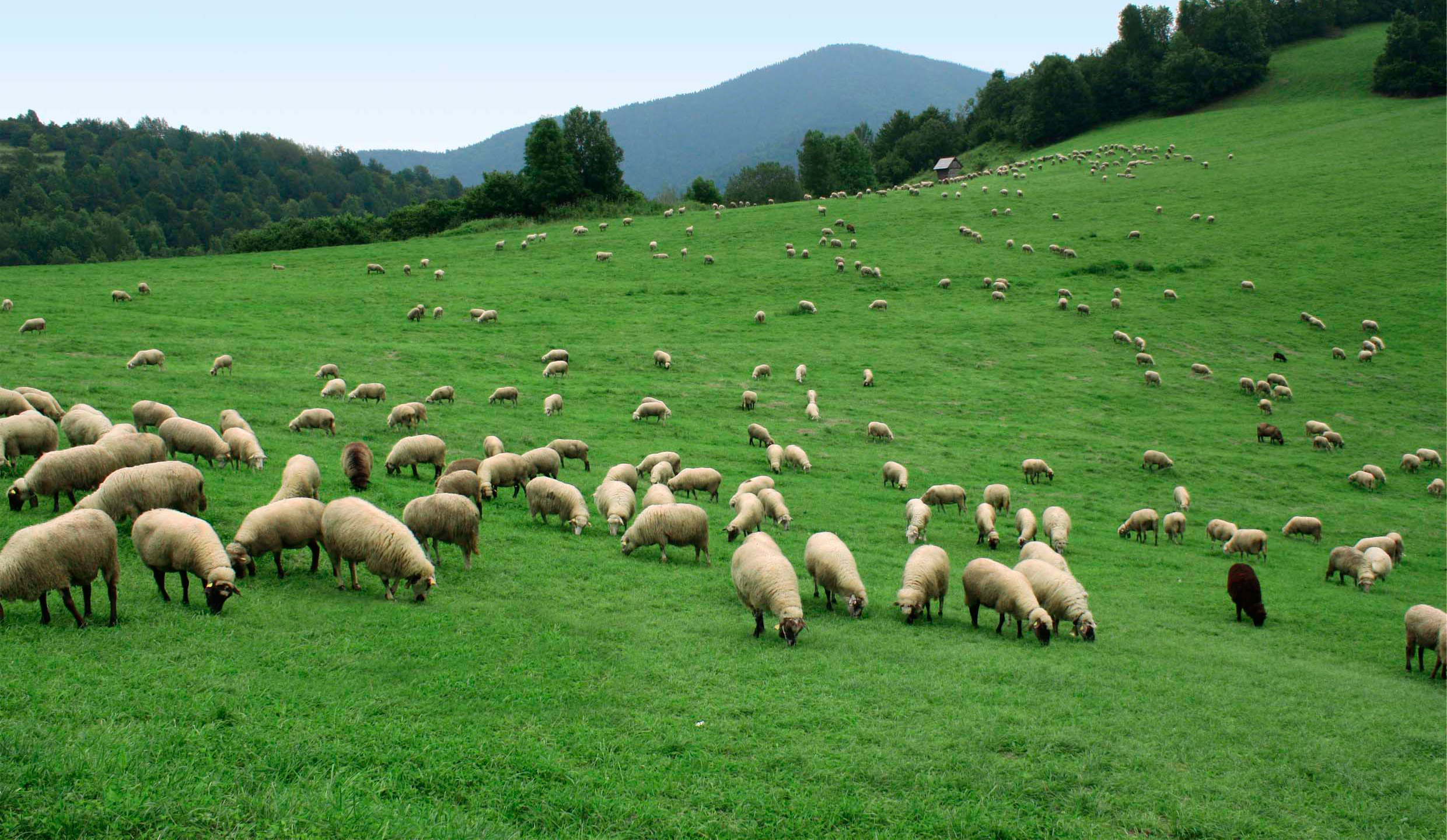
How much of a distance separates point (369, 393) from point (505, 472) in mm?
10992

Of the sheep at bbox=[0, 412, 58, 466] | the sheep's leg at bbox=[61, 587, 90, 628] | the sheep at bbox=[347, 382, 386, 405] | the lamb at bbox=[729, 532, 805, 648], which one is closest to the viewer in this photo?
the sheep's leg at bbox=[61, 587, 90, 628]

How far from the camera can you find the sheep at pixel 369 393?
2616 cm

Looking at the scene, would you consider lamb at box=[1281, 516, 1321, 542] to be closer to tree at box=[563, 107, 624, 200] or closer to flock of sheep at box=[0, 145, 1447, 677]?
flock of sheep at box=[0, 145, 1447, 677]

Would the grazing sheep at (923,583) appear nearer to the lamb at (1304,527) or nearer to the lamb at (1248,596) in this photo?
the lamb at (1248,596)

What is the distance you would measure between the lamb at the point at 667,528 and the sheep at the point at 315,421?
456 inches

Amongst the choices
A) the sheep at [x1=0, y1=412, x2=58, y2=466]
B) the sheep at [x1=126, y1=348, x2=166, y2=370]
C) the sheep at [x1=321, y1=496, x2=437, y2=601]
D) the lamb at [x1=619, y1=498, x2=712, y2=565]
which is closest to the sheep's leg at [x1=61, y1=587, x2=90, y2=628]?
the sheep at [x1=321, y1=496, x2=437, y2=601]

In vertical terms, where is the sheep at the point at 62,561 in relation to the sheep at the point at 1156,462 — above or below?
above

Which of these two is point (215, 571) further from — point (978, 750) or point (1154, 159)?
point (1154, 159)

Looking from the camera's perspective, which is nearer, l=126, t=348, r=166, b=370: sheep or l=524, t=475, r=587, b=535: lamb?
l=524, t=475, r=587, b=535: lamb

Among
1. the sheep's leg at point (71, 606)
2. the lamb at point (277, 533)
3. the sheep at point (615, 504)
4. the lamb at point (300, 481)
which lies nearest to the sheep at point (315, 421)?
the lamb at point (300, 481)

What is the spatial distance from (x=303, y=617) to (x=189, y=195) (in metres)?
173

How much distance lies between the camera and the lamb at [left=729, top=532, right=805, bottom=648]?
37.5 feet

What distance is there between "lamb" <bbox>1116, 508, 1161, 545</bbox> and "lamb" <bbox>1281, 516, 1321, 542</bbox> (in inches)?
176

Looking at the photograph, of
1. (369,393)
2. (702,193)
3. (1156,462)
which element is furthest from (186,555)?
(702,193)
